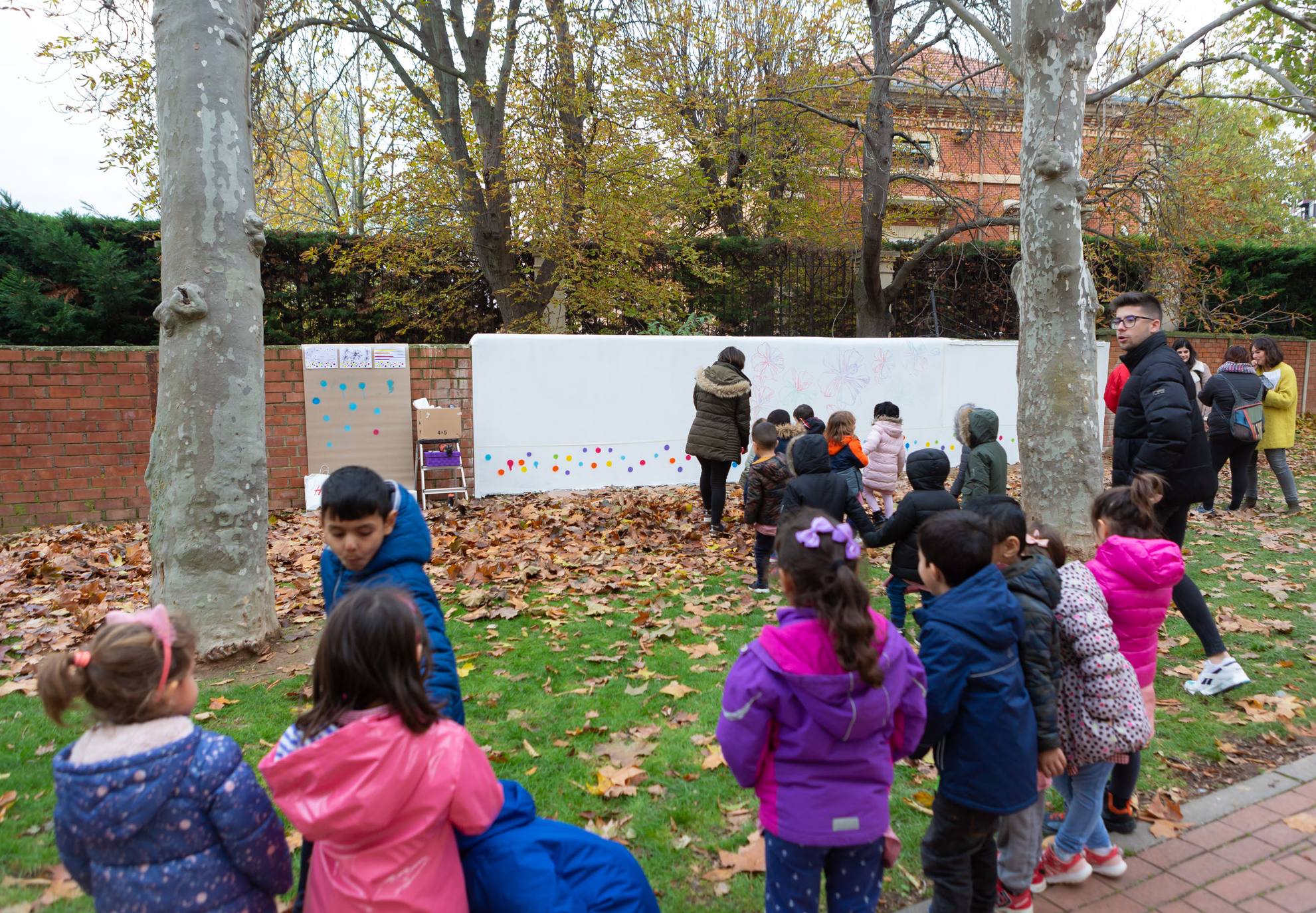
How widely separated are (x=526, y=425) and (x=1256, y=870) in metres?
8.73

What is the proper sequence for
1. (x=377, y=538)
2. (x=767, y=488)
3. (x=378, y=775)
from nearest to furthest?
(x=378, y=775)
(x=377, y=538)
(x=767, y=488)

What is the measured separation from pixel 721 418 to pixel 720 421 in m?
0.04

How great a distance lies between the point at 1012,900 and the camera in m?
2.90

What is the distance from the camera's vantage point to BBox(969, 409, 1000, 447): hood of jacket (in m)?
6.01

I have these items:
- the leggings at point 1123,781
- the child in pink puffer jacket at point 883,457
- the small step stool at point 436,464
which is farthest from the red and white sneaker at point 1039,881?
the small step stool at point 436,464

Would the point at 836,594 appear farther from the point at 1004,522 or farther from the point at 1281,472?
the point at 1281,472

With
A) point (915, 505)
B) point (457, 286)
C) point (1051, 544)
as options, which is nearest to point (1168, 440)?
point (915, 505)

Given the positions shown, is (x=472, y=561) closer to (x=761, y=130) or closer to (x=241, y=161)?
(x=241, y=161)

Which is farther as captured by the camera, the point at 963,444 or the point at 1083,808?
the point at 963,444

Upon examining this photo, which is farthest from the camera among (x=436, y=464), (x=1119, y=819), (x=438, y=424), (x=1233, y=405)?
(x=436, y=464)

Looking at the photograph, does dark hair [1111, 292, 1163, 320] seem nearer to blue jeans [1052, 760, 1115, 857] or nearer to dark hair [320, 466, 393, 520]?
blue jeans [1052, 760, 1115, 857]

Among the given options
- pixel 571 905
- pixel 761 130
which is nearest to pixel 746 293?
pixel 761 130

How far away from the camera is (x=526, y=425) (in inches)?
424

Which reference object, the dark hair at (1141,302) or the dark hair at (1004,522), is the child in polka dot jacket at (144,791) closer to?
the dark hair at (1004,522)
